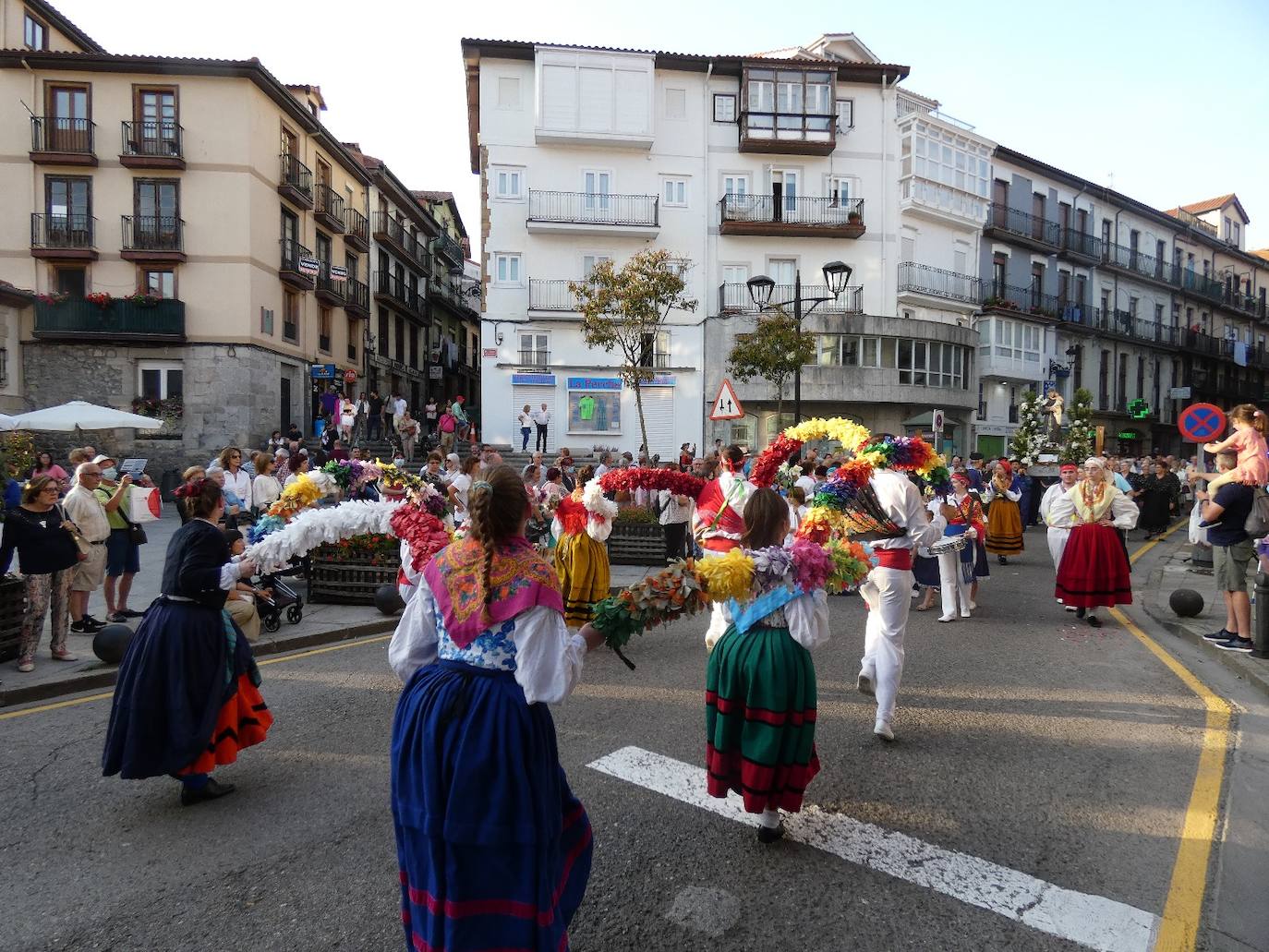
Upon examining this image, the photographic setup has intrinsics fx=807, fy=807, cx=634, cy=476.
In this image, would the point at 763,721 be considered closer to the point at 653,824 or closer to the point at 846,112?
the point at 653,824

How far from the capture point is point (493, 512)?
9.83ft

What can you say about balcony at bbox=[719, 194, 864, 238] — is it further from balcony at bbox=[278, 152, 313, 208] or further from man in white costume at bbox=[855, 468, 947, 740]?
man in white costume at bbox=[855, 468, 947, 740]

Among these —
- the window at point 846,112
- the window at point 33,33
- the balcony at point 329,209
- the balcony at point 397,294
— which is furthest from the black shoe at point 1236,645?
the window at point 33,33

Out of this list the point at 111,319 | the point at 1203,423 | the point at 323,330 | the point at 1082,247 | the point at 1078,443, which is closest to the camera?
the point at 1203,423

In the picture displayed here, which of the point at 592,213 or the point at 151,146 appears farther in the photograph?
the point at 592,213

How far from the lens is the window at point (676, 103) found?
31875 millimetres

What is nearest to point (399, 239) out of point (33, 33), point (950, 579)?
point (33, 33)

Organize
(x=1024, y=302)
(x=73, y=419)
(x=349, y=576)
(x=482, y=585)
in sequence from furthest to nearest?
(x=1024, y=302) < (x=73, y=419) < (x=349, y=576) < (x=482, y=585)

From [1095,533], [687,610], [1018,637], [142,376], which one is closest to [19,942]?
[687,610]

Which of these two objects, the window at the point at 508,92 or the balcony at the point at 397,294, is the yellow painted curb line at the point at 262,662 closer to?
the window at the point at 508,92

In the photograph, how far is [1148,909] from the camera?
3.54 meters

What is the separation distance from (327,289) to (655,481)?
27861 millimetres

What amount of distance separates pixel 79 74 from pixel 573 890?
105ft

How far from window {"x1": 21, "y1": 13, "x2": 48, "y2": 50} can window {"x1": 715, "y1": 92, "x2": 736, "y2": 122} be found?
24.7 m
